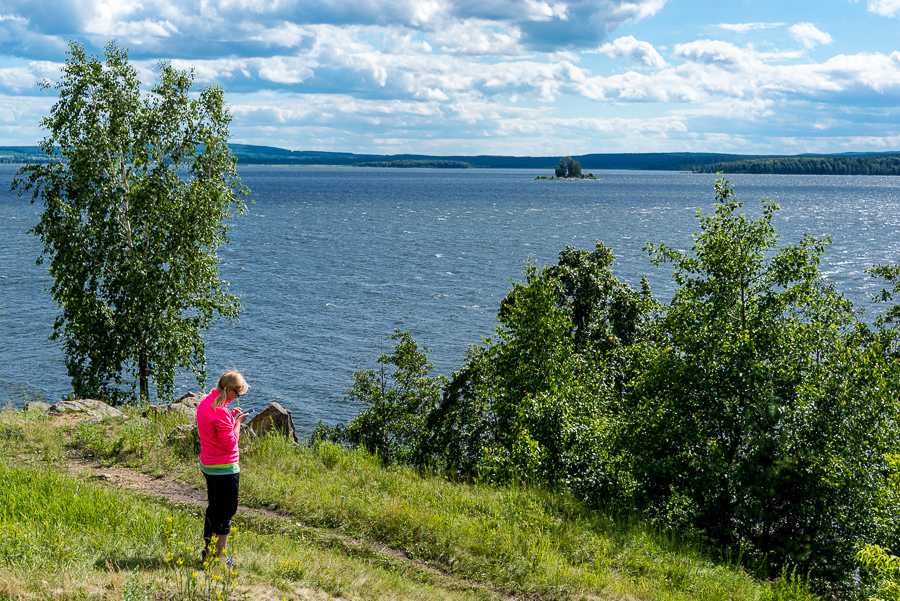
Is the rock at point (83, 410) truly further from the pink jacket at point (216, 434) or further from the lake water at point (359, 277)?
the lake water at point (359, 277)

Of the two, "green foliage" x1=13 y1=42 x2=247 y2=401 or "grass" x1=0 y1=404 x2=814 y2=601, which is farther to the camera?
"green foliage" x1=13 y1=42 x2=247 y2=401

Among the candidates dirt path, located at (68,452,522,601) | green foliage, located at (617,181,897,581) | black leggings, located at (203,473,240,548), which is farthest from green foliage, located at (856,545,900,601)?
black leggings, located at (203,473,240,548)

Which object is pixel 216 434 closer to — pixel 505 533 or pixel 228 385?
pixel 228 385

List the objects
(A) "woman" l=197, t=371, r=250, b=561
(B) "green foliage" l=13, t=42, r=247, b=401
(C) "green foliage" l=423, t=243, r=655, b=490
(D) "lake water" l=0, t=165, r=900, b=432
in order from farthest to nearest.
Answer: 1. (D) "lake water" l=0, t=165, r=900, b=432
2. (B) "green foliage" l=13, t=42, r=247, b=401
3. (C) "green foliage" l=423, t=243, r=655, b=490
4. (A) "woman" l=197, t=371, r=250, b=561

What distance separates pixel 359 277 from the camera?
66.9 meters

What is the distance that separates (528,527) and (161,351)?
16940 millimetres

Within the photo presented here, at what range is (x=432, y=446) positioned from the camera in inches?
947

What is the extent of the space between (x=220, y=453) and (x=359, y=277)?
59.6 meters

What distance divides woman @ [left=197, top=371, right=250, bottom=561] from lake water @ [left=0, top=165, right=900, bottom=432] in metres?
24.8

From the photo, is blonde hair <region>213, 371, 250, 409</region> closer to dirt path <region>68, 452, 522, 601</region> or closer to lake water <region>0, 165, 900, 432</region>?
dirt path <region>68, 452, 522, 601</region>

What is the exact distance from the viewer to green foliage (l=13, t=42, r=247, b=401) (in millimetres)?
21719

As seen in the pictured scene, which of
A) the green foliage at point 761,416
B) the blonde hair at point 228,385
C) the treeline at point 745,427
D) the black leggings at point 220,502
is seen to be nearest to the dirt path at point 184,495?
the black leggings at point 220,502

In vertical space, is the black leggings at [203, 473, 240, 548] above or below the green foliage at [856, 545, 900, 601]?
above

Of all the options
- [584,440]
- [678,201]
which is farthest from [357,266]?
[678,201]
